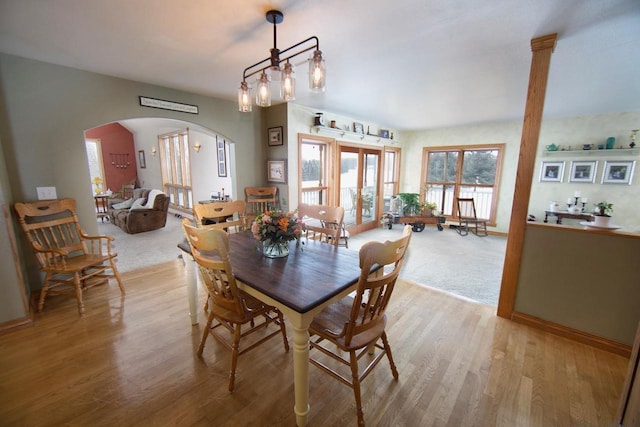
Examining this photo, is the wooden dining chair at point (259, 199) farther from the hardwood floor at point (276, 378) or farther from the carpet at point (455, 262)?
the hardwood floor at point (276, 378)

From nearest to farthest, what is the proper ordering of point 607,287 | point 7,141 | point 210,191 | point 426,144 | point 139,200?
point 607,287
point 7,141
point 139,200
point 210,191
point 426,144

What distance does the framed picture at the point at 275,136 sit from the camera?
4125 millimetres

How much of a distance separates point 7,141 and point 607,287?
17.7 feet

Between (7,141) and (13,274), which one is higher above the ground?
(7,141)

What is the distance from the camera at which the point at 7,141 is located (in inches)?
96.6

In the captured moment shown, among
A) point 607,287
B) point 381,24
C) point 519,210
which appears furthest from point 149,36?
point 607,287

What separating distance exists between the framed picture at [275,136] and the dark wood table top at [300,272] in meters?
2.49

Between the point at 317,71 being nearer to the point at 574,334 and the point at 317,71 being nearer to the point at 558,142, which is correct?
the point at 574,334

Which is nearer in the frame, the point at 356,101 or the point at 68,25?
the point at 68,25

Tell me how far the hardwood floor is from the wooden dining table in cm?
43

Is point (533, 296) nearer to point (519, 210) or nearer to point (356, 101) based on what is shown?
point (519, 210)

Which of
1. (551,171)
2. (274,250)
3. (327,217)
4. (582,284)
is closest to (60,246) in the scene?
(274,250)

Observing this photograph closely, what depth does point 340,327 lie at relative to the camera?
151 cm

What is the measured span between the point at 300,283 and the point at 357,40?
1.92 meters
